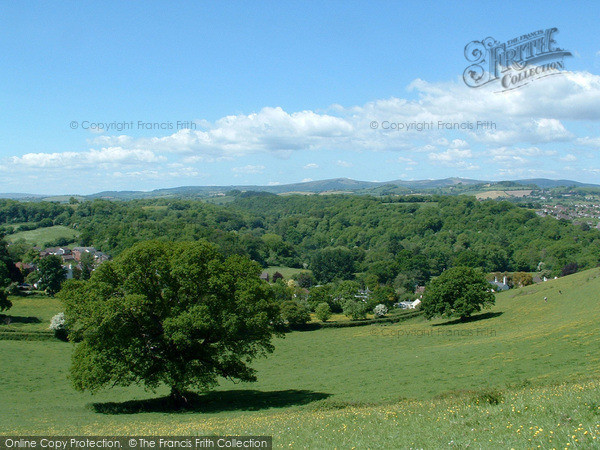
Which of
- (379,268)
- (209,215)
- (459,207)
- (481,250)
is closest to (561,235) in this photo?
(481,250)

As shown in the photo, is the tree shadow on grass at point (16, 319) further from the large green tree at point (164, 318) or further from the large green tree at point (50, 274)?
the large green tree at point (164, 318)

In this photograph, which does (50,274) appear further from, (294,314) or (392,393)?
(392,393)

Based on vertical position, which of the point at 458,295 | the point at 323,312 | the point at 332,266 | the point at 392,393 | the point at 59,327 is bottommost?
the point at 332,266

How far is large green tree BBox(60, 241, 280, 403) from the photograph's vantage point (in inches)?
939

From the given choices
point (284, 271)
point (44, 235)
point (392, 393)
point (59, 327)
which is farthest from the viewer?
point (44, 235)

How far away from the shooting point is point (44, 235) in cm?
14925

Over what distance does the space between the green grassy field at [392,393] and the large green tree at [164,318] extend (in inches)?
82.9

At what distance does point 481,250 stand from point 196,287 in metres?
132

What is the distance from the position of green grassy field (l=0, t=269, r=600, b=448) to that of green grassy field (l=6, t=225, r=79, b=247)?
101179mm

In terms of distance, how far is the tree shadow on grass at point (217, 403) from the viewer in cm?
2444

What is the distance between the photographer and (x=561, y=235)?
495 feet

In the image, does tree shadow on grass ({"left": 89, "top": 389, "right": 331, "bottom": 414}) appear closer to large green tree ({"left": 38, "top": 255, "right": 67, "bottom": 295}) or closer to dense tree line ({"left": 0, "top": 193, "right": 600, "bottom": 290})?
large green tree ({"left": 38, "top": 255, "right": 67, "bottom": 295})

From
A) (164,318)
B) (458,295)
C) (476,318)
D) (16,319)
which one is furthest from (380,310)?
(164,318)

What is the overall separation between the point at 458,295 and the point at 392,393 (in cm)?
3838
